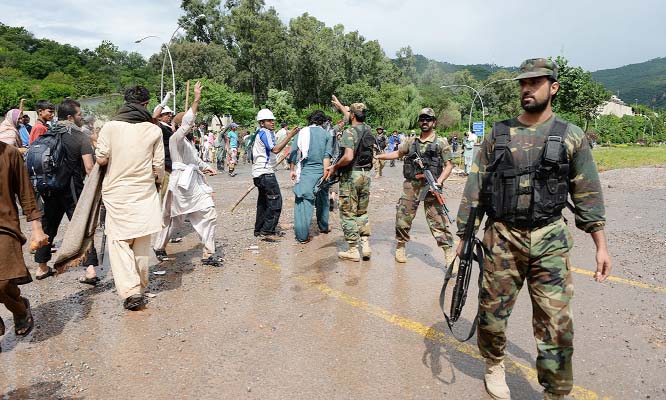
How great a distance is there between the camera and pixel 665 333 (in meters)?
4.10

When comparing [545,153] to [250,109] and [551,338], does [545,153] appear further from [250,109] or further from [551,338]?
[250,109]

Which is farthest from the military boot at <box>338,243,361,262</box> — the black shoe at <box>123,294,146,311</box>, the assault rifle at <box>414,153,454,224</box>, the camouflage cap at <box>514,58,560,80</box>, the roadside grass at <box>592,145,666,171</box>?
the roadside grass at <box>592,145,666,171</box>

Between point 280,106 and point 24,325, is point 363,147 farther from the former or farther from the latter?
point 280,106

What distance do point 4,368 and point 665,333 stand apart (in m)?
5.31

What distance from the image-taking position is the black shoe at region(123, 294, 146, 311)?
459 cm

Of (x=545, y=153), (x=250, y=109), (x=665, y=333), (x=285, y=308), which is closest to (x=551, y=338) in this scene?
(x=545, y=153)

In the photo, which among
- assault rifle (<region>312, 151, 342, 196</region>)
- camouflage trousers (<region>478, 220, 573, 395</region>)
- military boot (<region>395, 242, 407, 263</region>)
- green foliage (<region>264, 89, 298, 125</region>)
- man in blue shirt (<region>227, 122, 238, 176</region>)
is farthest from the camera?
green foliage (<region>264, 89, 298, 125</region>)

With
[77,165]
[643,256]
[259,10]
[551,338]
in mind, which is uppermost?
[259,10]

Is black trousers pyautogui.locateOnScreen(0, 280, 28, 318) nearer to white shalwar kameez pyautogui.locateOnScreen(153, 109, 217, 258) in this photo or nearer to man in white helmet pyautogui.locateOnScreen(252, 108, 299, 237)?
white shalwar kameez pyautogui.locateOnScreen(153, 109, 217, 258)

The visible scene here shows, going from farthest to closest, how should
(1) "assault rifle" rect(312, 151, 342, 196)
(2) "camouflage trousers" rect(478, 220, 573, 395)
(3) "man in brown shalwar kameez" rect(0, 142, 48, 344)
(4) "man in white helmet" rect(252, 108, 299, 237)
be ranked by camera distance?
1. (4) "man in white helmet" rect(252, 108, 299, 237)
2. (1) "assault rifle" rect(312, 151, 342, 196)
3. (3) "man in brown shalwar kameez" rect(0, 142, 48, 344)
4. (2) "camouflage trousers" rect(478, 220, 573, 395)

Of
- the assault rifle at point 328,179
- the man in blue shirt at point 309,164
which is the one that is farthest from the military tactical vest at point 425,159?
the man in blue shirt at point 309,164

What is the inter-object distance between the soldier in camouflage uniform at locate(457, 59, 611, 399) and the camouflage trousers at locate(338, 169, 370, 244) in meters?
3.35

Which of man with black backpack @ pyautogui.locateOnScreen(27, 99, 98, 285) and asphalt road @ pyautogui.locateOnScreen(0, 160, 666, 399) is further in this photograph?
man with black backpack @ pyautogui.locateOnScreen(27, 99, 98, 285)

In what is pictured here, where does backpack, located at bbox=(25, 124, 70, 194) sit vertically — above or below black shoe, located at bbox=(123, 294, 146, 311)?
above
